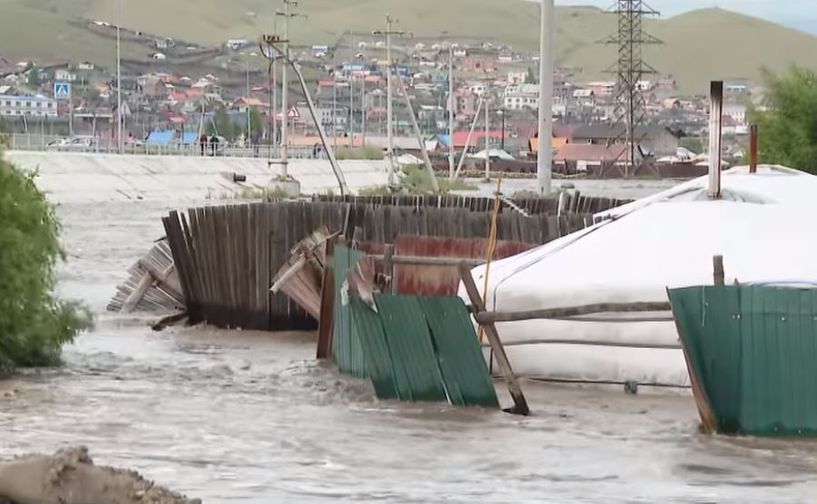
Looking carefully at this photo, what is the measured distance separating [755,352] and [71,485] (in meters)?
6.10

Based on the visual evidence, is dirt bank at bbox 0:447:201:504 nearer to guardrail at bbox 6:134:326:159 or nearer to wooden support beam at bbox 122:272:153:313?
wooden support beam at bbox 122:272:153:313

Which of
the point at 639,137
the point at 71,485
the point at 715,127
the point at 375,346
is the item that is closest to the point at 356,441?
the point at 375,346

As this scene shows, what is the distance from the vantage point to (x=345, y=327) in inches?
678

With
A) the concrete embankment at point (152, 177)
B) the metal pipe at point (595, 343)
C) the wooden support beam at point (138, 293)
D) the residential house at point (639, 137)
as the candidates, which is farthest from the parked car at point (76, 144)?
the metal pipe at point (595, 343)

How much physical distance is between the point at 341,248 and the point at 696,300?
4880 millimetres

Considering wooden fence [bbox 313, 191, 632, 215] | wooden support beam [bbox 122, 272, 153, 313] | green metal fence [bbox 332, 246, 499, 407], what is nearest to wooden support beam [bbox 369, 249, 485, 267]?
green metal fence [bbox 332, 246, 499, 407]

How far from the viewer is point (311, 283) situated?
63.9 ft

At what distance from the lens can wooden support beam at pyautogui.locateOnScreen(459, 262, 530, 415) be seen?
1378 cm

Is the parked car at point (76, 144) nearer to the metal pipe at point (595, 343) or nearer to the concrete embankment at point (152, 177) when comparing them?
the concrete embankment at point (152, 177)

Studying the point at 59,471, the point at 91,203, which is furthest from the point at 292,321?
the point at 91,203

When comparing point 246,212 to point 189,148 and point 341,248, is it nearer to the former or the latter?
point 341,248

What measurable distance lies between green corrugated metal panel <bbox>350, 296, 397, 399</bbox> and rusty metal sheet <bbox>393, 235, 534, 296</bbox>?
1.51 metres

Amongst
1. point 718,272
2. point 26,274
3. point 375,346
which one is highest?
point 718,272

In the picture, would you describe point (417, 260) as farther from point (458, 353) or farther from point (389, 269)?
point (458, 353)
